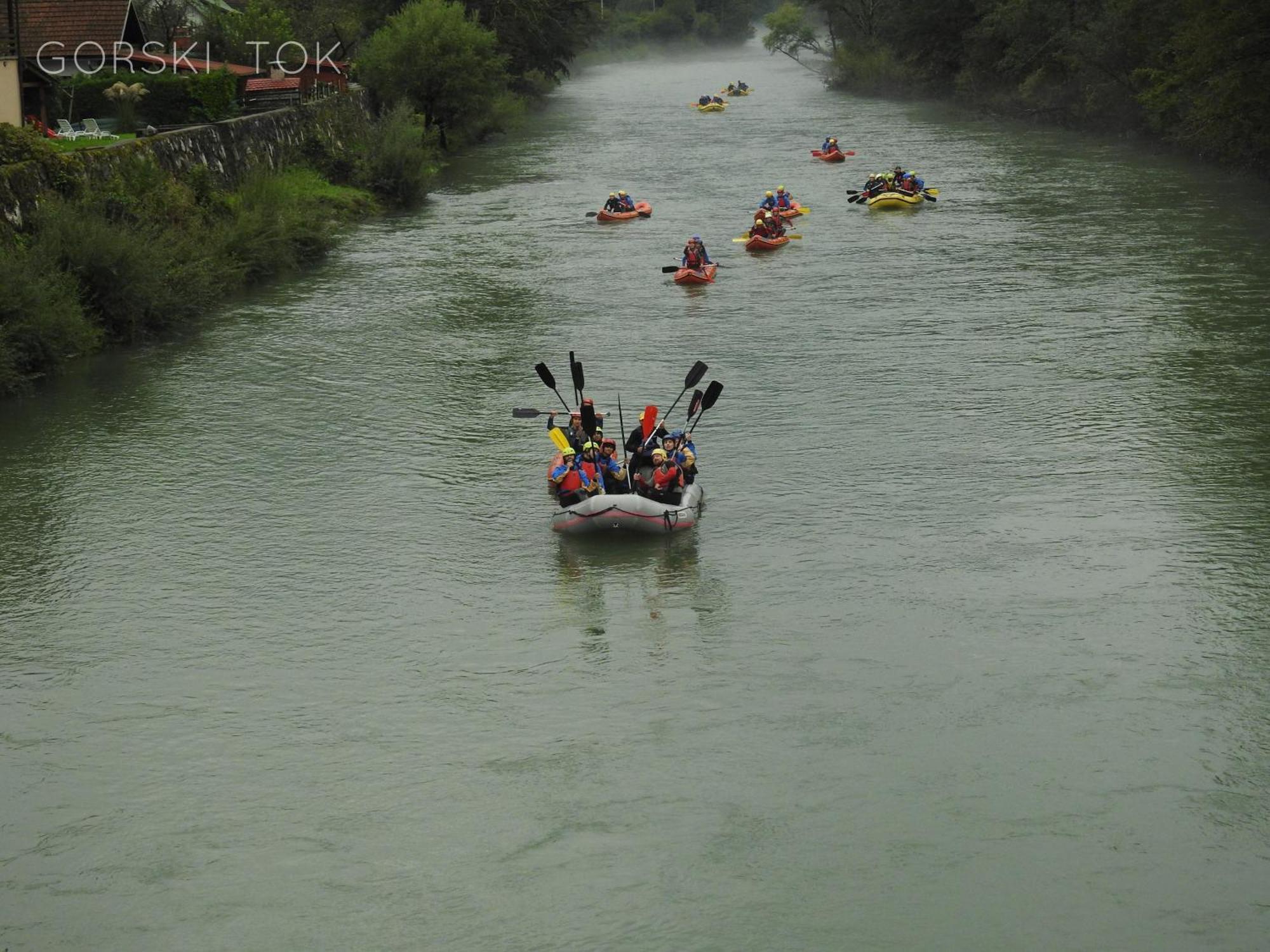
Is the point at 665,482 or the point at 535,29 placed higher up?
the point at 535,29

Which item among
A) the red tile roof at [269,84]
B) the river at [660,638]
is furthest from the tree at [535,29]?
the river at [660,638]

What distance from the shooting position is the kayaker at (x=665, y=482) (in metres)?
16.4

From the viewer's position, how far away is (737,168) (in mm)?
43562

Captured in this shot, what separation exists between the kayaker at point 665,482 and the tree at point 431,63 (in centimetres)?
3288

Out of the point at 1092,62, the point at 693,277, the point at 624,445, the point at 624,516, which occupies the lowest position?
the point at 624,516

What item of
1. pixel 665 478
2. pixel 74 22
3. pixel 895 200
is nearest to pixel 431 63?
pixel 74 22

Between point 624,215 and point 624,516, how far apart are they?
787 inches

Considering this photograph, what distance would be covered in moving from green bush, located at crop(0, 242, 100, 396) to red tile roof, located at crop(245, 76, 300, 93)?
56.3 ft

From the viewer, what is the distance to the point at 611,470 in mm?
16656

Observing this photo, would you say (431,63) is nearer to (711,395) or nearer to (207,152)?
(207,152)

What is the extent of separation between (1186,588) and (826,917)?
6294mm

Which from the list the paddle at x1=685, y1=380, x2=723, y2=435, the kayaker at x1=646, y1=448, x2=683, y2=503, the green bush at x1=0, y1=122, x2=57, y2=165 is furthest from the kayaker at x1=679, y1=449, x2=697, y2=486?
the green bush at x1=0, y1=122, x2=57, y2=165

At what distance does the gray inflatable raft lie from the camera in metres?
15.9

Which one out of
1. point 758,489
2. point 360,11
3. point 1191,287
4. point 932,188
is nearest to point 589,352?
point 758,489
